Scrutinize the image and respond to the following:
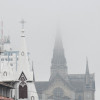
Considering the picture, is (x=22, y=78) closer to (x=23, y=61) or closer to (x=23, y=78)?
(x=23, y=78)

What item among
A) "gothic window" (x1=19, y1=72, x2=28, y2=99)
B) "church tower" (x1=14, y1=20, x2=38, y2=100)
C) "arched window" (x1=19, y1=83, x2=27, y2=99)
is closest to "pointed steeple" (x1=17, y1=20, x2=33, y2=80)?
"church tower" (x1=14, y1=20, x2=38, y2=100)

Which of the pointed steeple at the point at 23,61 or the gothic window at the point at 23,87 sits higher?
the pointed steeple at the point at 23,61

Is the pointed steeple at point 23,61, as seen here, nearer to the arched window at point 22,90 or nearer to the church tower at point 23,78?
the church tower at point 23,78

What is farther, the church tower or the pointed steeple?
the pointed steeple

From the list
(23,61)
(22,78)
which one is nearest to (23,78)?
(22,78)

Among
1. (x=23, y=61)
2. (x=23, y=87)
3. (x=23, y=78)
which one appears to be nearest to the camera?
(x=23, y=87)

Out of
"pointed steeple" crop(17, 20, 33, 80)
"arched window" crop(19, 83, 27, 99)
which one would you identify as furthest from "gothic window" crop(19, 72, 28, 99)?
"pointed steeple" crop(17, 20, 33, 80)

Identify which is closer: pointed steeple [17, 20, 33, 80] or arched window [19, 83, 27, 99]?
arched window [19, 83, 27, 99]

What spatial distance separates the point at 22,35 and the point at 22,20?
2800mm

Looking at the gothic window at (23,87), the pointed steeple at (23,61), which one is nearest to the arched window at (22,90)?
the gothic window at (23,87)

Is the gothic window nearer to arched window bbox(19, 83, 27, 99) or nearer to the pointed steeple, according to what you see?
arched window bbox(19, 83, 27, 99)

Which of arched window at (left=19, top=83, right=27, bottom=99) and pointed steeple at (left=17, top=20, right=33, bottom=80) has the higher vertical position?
pointed steeple at (left=17, top=20, right=33, bottom=80)

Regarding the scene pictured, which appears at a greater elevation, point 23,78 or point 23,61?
point 23,61

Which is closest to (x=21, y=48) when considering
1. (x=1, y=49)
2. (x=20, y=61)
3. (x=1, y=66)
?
(x=20, y=61)
